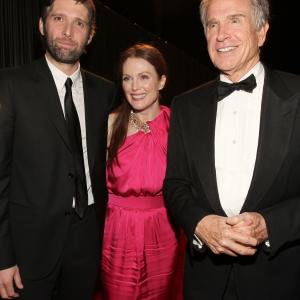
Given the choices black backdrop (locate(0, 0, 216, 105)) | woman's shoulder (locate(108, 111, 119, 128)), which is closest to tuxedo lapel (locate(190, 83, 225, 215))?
woman's shoulder (locate(108, 111, 119, 128))

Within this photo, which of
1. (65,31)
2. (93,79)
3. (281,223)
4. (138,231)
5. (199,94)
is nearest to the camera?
(281,223)

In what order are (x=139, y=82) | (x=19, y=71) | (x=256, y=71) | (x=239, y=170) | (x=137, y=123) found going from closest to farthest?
(x=239, y=170)
(x=256, y=71)
(x=19, y=71)
(x=139, y=82)
(x=137, y=123)

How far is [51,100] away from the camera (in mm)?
1975

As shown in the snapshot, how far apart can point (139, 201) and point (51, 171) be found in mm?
816

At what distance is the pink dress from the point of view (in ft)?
8.16

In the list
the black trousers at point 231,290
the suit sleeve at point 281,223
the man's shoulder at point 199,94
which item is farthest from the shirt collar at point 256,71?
the black trousers at point 231,290

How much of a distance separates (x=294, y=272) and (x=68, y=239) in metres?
1.18

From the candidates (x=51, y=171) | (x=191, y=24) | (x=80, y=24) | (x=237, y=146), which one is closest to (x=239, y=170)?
(x=237, y=146)

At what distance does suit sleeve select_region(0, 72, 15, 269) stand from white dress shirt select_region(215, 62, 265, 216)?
3.44 feet

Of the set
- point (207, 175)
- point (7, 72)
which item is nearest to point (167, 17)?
point (7, 72)

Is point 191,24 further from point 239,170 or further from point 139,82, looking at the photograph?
point 239,170

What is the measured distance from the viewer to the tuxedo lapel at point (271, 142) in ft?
5.07

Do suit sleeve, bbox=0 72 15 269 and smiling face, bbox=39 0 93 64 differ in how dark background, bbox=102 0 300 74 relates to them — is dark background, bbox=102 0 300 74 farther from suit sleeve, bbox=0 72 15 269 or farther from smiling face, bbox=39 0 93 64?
suit sleeve, bbox=0 72 15 269

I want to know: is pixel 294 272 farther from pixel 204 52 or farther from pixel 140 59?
pixel 204 52
